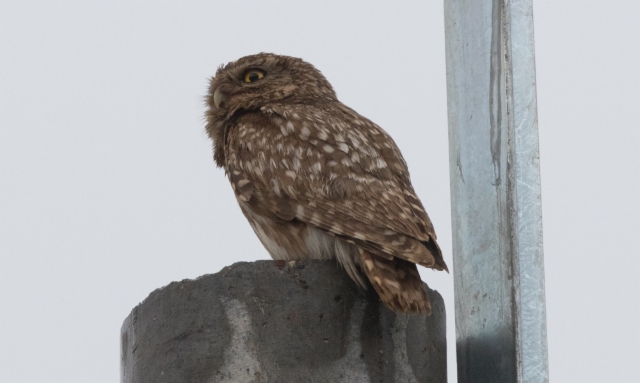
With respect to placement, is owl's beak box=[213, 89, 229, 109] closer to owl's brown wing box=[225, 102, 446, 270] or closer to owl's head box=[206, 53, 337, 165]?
owl's head box=[206, 53, 337, 165]

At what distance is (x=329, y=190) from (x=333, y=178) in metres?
0.09

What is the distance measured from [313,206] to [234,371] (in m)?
1.13

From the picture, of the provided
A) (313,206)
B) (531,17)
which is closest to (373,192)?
(313,206)

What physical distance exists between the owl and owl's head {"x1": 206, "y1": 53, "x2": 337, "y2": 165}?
0.09 feet

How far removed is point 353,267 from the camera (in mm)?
5059

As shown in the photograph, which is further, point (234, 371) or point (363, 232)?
point (363, 232)

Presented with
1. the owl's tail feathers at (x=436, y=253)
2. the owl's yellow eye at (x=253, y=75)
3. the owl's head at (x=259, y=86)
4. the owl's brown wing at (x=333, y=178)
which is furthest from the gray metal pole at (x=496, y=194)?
the owl's yellow eye at (x=253, y=75)

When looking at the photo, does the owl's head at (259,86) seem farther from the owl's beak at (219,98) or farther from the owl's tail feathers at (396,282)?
the owl's tail feathers at (396,282)

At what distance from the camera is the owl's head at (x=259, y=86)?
6791mm

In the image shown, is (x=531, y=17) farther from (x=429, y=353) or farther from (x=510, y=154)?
(x=429, y=353)

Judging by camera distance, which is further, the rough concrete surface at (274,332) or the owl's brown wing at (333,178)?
the owl's brown wing at (333,178)

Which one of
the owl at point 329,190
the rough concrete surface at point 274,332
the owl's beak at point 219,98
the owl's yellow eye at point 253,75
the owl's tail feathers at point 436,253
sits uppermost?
the owl's yellow eye at point 253,75

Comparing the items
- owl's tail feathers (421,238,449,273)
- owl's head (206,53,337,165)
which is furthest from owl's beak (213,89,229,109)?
owl's tail feathers (421,238,449,273)

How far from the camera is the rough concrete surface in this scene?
4629 mm
